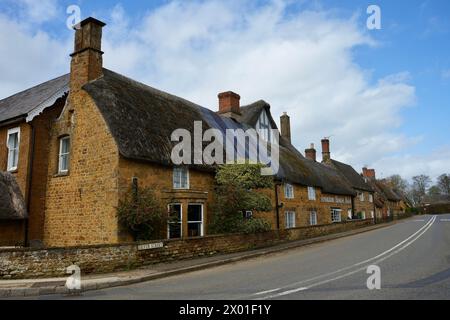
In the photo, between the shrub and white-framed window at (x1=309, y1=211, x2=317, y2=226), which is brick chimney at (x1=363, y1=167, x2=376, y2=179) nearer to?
white-framed window at (x1=309, y1=211, x2=317, y2=226)

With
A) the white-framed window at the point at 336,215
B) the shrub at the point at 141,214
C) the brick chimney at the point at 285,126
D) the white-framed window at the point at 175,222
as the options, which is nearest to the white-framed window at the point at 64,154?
the shrub at the point at 141,214

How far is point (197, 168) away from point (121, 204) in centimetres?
466

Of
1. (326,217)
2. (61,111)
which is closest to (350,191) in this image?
(326,217)

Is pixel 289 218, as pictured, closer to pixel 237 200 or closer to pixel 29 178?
pixel 237 200

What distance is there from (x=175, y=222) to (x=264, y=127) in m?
18.1

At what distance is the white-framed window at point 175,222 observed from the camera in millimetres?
16533

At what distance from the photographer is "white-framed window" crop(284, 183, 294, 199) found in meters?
27.5

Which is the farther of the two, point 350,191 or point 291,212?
point 350,191

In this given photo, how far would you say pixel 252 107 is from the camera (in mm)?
32844

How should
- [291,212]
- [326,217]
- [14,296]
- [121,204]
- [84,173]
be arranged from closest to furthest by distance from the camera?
[14,296] → [121,204] → [84,173] → [291,212] → [326,217]

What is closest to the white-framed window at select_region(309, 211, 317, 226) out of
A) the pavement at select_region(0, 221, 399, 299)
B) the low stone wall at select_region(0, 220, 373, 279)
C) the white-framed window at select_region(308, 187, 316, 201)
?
the white-framed window at select_region(308, 187, 316, 201)

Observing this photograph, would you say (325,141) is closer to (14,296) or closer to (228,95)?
(228,95)

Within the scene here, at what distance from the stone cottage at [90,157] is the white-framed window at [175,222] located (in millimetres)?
52

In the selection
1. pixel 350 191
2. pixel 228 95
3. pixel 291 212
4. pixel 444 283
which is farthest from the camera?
pixel 350 191
